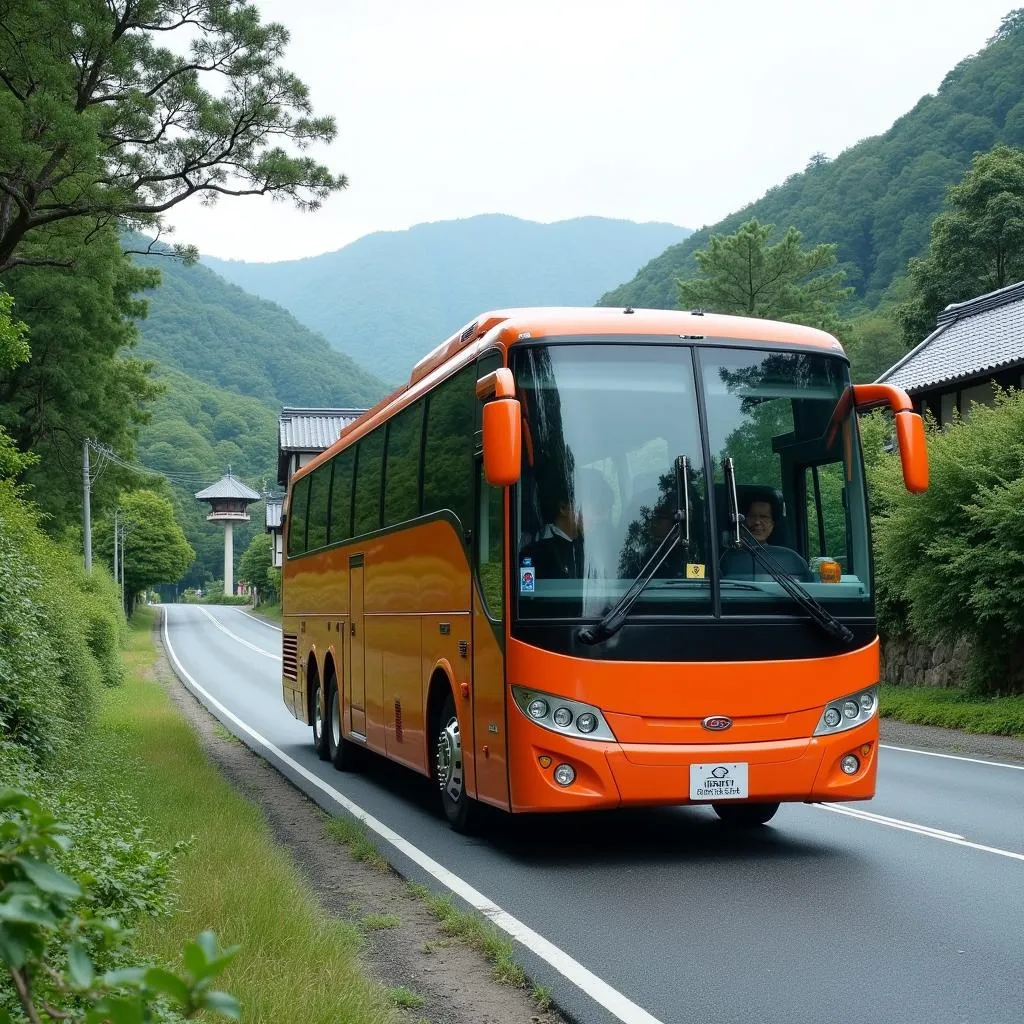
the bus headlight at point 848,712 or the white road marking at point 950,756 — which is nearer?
the bus headlight at point 848,712

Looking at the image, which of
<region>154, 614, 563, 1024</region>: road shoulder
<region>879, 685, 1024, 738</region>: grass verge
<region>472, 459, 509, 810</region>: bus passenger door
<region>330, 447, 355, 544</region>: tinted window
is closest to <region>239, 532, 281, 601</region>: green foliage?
<region>879, 685, 1024, 738</region>: grass verge

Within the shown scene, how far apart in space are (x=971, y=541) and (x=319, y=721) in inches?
416

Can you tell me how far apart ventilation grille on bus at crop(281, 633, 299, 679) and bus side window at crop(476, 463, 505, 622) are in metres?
10.1

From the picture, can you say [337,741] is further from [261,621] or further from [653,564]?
[261,621]

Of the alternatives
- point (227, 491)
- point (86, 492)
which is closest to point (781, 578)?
point (86, 492)

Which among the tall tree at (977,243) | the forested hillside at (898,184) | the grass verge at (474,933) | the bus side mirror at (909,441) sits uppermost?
the forested hillside at (898,184)

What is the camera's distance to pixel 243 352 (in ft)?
429

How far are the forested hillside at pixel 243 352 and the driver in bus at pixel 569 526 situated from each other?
4562 inches

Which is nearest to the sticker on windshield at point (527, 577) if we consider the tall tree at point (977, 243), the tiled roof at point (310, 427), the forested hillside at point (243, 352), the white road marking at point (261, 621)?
the tall tree at point (977, 243)

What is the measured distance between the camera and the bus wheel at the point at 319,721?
17.1 meters

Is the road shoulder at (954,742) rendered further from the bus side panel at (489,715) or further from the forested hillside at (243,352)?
the forested hillside at (243,352)

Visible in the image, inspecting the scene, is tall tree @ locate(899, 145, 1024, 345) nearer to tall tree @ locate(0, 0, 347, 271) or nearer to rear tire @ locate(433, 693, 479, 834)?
tall tree @ locate(0, 0, 347, 271)

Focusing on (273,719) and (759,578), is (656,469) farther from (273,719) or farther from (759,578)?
(273,719)

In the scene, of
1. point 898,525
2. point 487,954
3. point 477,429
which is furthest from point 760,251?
point 487,954
